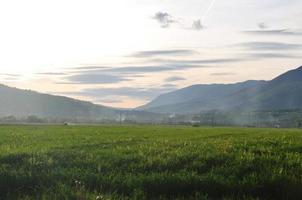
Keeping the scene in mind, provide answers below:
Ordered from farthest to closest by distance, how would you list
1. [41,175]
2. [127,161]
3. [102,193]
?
[127,161]
[41,175]
[102,193]

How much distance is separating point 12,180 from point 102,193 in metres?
3.24

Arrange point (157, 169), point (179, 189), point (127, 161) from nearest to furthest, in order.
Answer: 1. point (179, 189)
2. point (157, 169)
3. point (127, 161)

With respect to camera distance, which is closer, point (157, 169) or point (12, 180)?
point (12, 180)

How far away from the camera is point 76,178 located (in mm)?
14664

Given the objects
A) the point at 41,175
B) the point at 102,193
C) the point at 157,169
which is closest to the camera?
the point at 102,193

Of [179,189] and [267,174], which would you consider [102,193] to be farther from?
[267,174]

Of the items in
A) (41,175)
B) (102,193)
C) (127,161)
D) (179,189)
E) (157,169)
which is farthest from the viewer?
(127,161)

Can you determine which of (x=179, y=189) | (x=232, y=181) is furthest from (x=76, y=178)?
(x=232, y=181)

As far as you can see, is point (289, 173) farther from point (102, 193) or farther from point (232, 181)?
point (102, 193)

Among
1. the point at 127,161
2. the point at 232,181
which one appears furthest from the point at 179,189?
the point at 127,161

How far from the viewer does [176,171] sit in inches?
622

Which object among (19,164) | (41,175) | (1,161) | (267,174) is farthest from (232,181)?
(1,161)

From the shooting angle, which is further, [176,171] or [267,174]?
[176,171]

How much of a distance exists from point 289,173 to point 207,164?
274 centimetres
